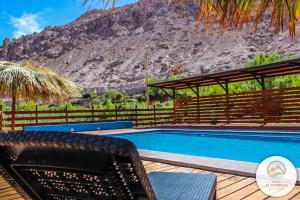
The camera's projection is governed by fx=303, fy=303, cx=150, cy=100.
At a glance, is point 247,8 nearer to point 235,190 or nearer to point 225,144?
point 235,190

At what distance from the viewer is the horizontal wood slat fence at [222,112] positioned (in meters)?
10.5

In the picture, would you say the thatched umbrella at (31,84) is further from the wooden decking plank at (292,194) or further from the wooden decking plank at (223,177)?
the wooden decking plank at (292,194)

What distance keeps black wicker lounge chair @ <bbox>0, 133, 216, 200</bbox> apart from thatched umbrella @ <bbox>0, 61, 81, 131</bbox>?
707 cm

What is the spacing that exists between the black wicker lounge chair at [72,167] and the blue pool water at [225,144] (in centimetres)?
557

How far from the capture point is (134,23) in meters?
79.6

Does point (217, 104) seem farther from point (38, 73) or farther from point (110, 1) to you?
point (110, 1)

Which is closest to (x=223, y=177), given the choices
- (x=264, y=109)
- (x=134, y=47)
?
(x=264, y=109)

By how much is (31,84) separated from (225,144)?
17.7 ft

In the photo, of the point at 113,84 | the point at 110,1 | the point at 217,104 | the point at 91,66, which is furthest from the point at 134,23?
the point at 110,1

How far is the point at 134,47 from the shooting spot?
227 ft

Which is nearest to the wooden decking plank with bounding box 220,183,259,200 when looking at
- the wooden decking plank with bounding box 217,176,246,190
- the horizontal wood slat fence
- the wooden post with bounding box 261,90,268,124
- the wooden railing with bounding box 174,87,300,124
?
the wooden decking plank with bounding box 217,176,246,190

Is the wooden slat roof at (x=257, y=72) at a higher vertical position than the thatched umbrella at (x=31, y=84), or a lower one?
higher

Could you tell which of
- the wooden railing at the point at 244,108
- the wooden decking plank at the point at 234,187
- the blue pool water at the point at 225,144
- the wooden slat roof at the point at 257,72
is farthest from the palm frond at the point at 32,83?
the wooden railing at the point at 244,108

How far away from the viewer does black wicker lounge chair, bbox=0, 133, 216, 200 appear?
0.71 metres
